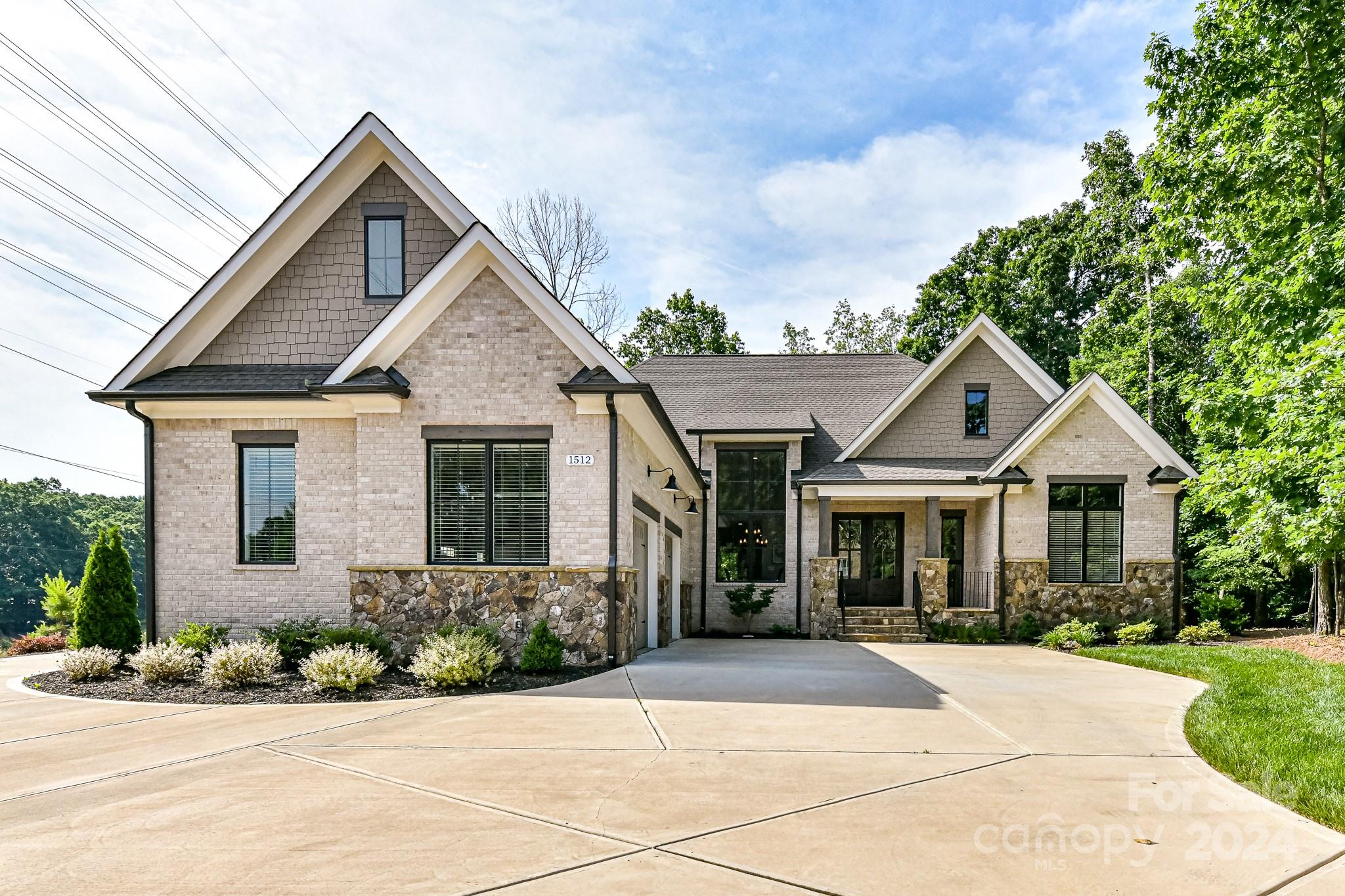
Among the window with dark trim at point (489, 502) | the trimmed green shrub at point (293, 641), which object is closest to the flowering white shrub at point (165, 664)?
the trimmed green shrub at point (293, 641)

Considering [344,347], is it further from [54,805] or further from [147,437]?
[54,805]

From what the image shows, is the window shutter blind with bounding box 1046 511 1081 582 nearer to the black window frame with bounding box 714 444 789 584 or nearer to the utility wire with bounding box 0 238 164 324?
the black window frame with bounding box 714 444 789 584

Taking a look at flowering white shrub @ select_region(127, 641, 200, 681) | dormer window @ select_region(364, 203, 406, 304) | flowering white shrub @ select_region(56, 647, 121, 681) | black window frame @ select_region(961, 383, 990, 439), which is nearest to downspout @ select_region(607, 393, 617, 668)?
dormer window @ select_region(364, 203, 406, 304)

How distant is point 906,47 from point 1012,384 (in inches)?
412

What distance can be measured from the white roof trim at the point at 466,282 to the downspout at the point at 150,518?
11.7 feet

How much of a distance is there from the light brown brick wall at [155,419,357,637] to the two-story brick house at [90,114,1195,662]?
0.11 feet

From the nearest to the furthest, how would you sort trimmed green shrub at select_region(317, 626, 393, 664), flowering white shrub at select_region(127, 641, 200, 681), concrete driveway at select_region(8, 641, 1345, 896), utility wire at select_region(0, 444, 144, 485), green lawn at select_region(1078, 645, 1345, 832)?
concrete driveway at select_region(8, 641, 1345, 896) → green lawn at select_region(1078, 645, 1345, 832) → flowering white shrub at select_region(127, 641, 200, 681) → trimmed green shrub at select_region(317, 626, 393, 664) → utility wire at select_region(0, 444, 144, 485)

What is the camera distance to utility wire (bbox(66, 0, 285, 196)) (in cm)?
1456

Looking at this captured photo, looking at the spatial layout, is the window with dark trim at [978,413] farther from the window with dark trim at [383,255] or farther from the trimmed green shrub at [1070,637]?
the window with dark trim at [383,255]

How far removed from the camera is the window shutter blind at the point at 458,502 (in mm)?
10938

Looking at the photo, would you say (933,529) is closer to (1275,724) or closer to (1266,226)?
(1266,226)

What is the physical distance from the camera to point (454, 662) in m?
9.16

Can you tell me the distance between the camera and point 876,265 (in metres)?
28.8

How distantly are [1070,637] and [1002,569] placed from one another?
196cm
